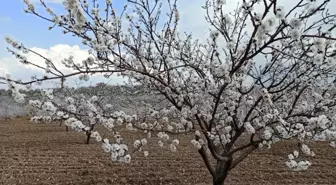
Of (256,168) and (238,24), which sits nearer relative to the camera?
(238,24)

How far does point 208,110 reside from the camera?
4.68m

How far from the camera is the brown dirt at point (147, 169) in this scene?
827 centimetres

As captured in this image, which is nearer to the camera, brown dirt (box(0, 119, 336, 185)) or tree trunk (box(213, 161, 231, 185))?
tree trunk (box(213, 161, 231, 185))

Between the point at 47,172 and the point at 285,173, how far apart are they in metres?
5.58

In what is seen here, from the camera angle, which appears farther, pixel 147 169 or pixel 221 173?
pixel 147 169

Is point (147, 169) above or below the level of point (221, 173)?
below

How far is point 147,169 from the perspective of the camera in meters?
9.35

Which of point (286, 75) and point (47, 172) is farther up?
point (286, 75)

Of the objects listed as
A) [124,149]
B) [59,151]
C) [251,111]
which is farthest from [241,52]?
[59,151]

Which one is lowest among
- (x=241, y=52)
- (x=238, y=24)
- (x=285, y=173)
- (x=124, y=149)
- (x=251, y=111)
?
(x=285, y=173)

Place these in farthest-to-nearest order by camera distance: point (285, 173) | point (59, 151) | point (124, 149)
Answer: point (59, 151) → point (285, 173) → point (124, 149)

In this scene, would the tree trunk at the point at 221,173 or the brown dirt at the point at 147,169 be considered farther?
the brown dirt at the point at 147,169

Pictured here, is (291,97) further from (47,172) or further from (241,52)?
(47,172)

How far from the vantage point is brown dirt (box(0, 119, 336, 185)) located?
8266 millimetres
